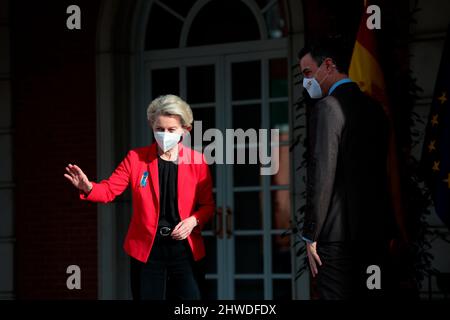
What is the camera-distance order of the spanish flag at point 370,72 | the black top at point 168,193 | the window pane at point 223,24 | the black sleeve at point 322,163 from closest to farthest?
the black sleeve at point 322,163, the black top at point 168,193, the spanish flag at point 370,72, the window pane at point 223,24

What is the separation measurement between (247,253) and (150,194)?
308cm

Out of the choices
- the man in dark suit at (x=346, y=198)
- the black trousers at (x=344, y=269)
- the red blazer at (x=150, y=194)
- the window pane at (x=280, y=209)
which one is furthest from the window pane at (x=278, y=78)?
the black trousers at (x=344, y=269)

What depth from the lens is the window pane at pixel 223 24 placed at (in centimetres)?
853

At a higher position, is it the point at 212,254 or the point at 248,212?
the point at 248,212

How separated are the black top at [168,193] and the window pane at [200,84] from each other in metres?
3.07

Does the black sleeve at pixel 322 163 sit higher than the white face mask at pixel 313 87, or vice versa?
the white face mask at pixel 313 87

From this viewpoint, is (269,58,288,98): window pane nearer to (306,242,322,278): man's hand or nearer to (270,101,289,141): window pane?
(270,101,289,141): window pane

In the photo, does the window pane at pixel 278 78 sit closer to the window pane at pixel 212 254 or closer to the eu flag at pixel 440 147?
the window pane at pixel 212 254

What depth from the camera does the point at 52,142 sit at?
884 cm

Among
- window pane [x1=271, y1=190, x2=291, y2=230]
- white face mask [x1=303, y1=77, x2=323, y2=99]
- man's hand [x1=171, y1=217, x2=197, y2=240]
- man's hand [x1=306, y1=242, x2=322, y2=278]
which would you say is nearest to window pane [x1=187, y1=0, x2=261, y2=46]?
window pane [x1=271, y1=190, x2=291, y2=230]

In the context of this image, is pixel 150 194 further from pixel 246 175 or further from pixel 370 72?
pixel 246 175

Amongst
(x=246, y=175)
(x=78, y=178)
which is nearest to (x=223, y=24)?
(x=246, y=175)

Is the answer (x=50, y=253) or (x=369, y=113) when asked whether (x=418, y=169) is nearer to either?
(x=369, y=113)

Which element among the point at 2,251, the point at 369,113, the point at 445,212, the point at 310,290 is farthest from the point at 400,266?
the point at 2,251
